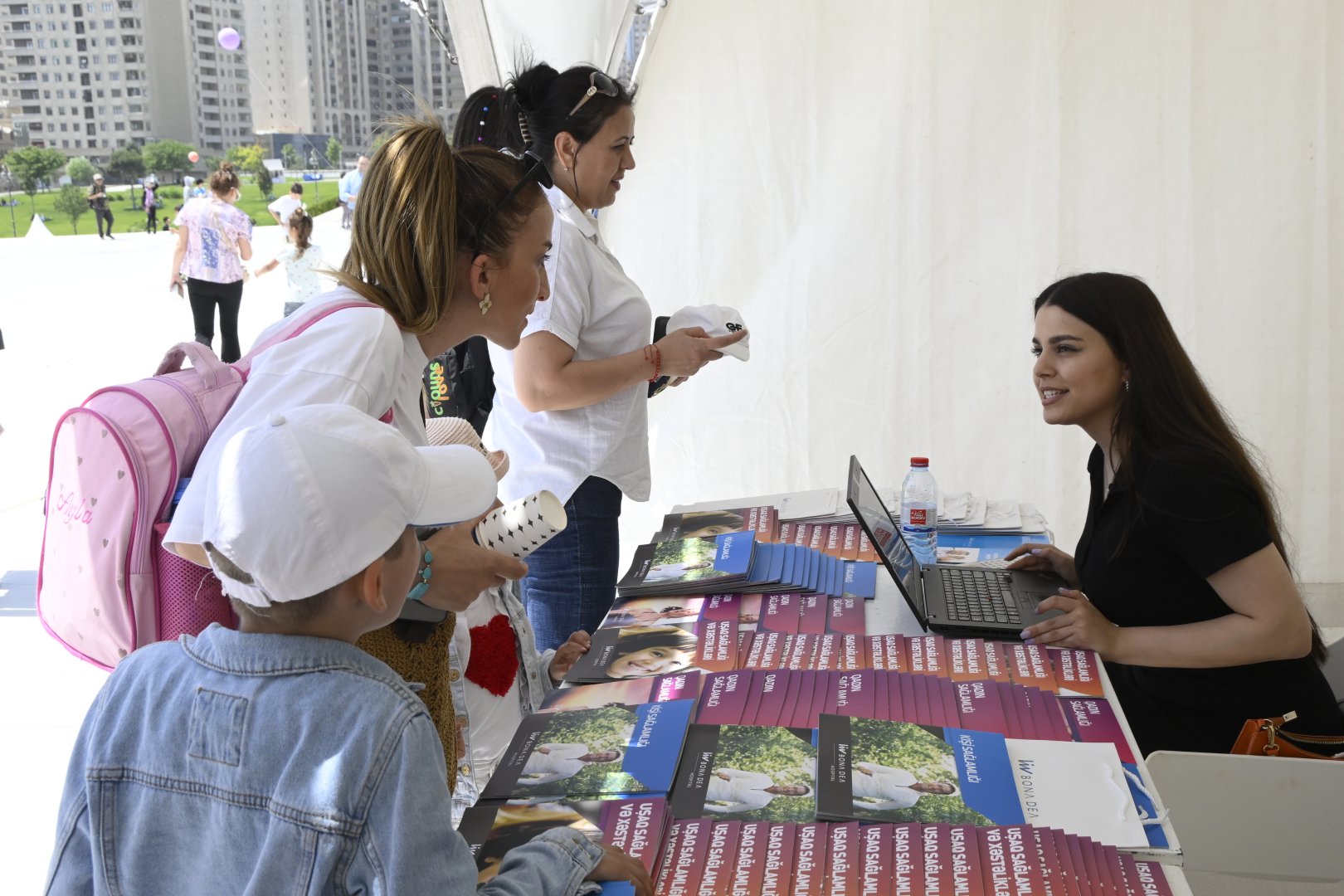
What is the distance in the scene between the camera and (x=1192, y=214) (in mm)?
2982

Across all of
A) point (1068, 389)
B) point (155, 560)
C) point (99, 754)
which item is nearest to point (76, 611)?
point (155, 560)

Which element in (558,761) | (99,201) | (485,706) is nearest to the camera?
(558,761)

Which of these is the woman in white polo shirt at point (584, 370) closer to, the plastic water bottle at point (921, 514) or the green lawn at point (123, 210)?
the plastic water bottle at point (921, 514)

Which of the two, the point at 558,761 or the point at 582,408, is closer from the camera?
the point at 558,761

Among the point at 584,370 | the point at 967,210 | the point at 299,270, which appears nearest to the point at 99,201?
the point at 299,270

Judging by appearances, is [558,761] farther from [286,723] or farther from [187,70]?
[187,70]

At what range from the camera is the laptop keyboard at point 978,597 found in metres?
1.56

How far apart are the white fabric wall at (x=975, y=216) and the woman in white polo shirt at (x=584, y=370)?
1437 mm

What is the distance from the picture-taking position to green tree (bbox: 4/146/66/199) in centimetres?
533

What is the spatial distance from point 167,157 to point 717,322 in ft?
17.2

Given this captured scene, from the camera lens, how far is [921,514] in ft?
6.63

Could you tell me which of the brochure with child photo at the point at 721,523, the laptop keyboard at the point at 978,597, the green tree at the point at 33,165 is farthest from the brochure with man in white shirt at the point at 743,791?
the green tree at the point at 33,165

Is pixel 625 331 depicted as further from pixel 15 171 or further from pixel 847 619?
pixel 15 171

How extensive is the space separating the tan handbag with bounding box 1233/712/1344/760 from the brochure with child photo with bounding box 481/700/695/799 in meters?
0.79
